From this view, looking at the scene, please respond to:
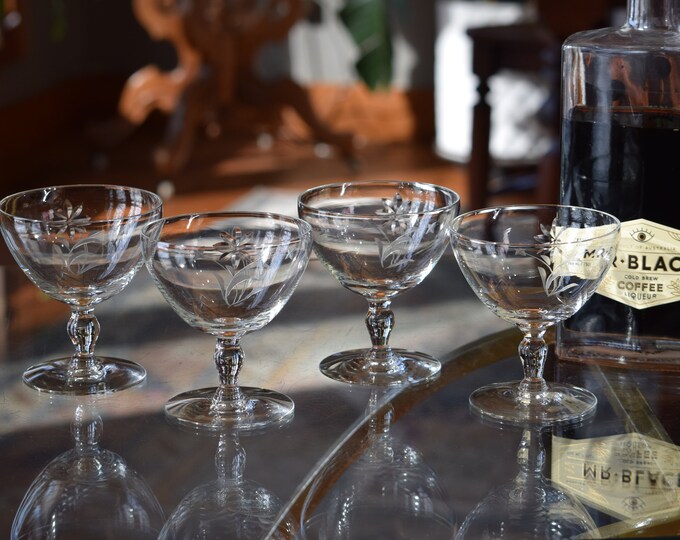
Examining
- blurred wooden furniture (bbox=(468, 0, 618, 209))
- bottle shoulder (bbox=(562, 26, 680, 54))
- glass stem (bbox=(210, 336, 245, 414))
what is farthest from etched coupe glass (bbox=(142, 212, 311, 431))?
blurred wooden furniture (bbox=(468, 0, 618, 209))

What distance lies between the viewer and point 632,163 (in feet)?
2.27

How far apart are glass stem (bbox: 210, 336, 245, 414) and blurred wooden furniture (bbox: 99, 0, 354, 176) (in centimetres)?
247

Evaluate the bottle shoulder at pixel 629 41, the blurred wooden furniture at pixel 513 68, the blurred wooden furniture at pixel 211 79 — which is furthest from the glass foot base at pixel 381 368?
the blurred wooden furniture at pixel 211 79

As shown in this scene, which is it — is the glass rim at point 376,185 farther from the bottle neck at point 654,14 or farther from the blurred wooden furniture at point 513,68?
the blurred wooden furniture at point 513,68

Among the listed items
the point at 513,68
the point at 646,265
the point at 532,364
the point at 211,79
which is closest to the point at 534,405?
the point at 532,364

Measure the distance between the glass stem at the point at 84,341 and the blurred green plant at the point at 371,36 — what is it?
103 inches

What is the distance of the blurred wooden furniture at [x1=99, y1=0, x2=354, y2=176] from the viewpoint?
121 inches

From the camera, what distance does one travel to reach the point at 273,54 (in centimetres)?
382

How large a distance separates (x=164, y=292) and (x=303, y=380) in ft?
0.38

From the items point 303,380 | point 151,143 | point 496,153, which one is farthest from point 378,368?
point 151,143

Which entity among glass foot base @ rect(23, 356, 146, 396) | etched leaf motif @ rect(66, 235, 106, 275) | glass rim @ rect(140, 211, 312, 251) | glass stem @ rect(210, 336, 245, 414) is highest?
glass rim @ rect(140, 211, 312, 251)

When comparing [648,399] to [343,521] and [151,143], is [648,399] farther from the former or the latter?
[151,143]

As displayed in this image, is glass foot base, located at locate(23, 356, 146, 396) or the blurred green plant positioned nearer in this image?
glass foot base, located at locate(23, 356, 146, 396)

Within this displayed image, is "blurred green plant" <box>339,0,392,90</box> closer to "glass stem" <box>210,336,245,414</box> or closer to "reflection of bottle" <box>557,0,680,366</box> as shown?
"reflection of bottle" <box>557,0,680,366</box>
